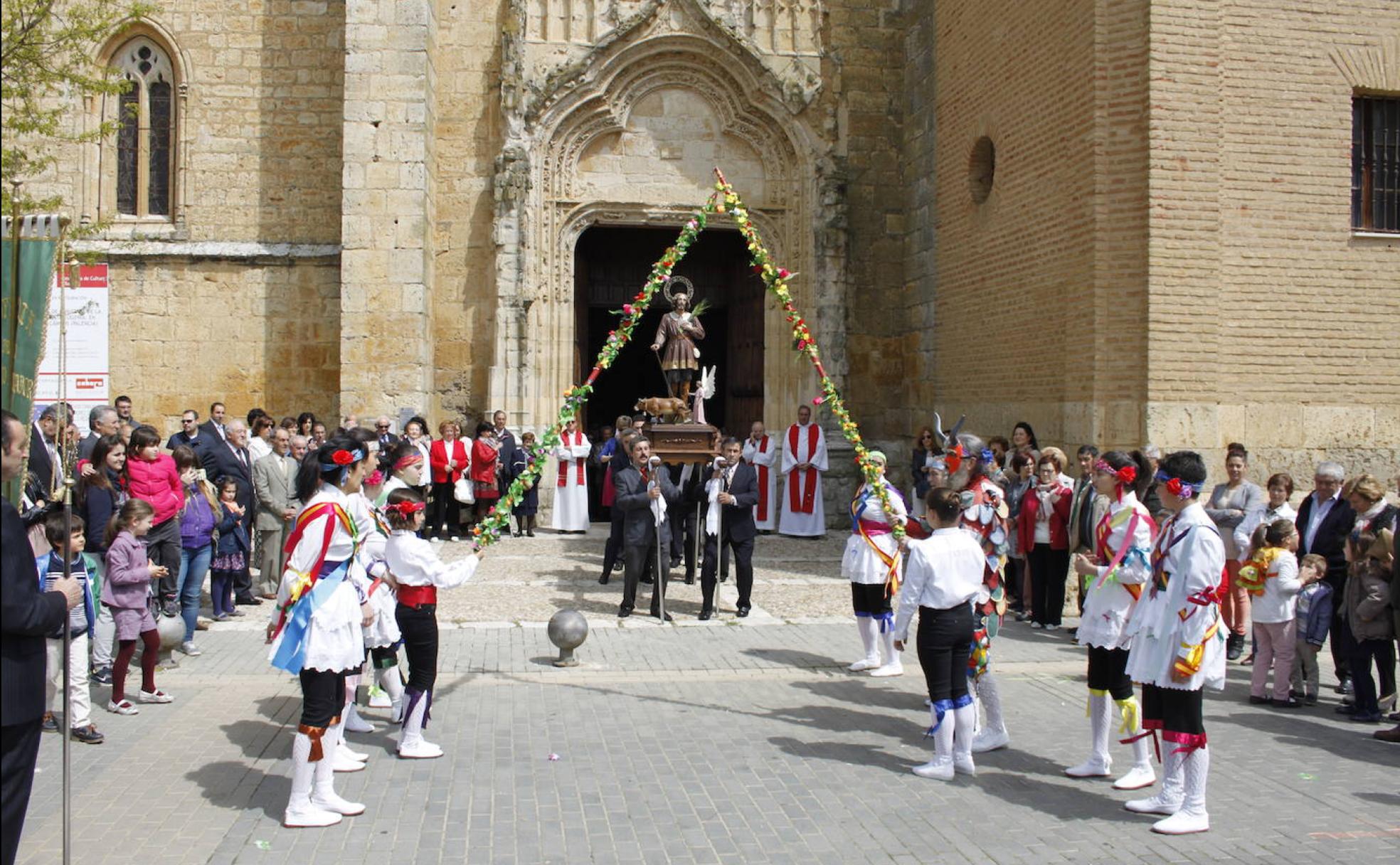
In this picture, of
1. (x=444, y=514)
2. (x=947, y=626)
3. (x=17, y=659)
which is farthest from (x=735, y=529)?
Answer: (x=17, y=659)

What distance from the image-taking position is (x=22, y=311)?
4648 mm

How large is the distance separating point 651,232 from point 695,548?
8369 mm

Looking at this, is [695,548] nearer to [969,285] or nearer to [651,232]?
[969,285]

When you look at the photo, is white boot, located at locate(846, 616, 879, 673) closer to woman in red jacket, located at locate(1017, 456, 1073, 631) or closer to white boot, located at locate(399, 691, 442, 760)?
woman in red jacket, located at locate(1017, 456, 1073, 631)

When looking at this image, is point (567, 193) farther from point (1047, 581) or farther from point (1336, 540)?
point (1336, 540)

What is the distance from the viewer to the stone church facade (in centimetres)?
1504

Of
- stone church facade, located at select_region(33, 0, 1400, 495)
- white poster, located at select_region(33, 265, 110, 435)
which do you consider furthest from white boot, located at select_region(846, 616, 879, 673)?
white poster, located at select_region(33, 265, 110, 435)

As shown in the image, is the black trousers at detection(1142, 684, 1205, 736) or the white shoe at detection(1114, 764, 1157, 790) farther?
the white shoe at detection(1114, 764, 1157, 790)

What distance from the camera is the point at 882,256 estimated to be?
18391 millimetres

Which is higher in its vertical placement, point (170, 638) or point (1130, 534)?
point (1130, 534)

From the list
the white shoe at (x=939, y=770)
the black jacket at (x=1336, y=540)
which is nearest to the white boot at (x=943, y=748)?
the white shoe at (x=939, y=770)

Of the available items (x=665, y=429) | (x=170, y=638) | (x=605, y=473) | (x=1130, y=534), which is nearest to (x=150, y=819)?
(x=170, y=638)

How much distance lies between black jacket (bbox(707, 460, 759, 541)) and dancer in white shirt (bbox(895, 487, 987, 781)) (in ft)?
15.4

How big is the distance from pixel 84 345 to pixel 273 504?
530cm
